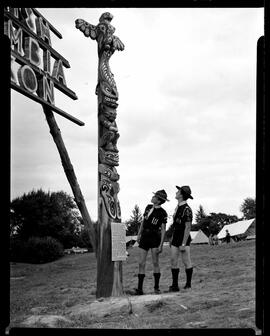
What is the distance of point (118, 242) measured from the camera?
7.30 meters

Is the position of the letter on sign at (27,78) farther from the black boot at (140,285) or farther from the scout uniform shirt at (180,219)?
the black boot at (140,285)

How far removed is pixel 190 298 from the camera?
655cm

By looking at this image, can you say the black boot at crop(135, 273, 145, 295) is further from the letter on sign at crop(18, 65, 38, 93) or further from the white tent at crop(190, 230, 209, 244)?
the letter on sign at crop(18, 65, 38, 93)

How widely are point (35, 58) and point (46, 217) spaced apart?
2280mm

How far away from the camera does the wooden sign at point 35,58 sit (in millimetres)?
6375

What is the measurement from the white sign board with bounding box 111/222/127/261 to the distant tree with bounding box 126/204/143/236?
20 centimetres

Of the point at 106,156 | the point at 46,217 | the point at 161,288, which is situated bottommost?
the point at 161,288

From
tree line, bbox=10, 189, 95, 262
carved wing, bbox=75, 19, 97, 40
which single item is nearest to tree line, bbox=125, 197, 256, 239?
tree line, bbox=10, 189, 95, 262

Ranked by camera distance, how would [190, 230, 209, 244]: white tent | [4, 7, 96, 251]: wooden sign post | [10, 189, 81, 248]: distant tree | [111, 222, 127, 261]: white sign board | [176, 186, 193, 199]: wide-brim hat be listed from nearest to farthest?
1. [176, 186, 193, 199]: wide-brim hat
2. [4, 7, 96, 251]: wooden sign post
3. [10, 189, 81, 248]: distant tree
4. [111, 222, 127, 261]: white sign board
5. [190, 230, 209, 244]: white tent

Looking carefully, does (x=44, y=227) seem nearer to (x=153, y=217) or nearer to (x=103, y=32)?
(x=153, y=217)

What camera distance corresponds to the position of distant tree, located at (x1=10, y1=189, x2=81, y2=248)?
6.67 metres

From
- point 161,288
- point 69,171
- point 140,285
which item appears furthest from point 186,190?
point 161,288

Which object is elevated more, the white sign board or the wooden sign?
the wooden sign
